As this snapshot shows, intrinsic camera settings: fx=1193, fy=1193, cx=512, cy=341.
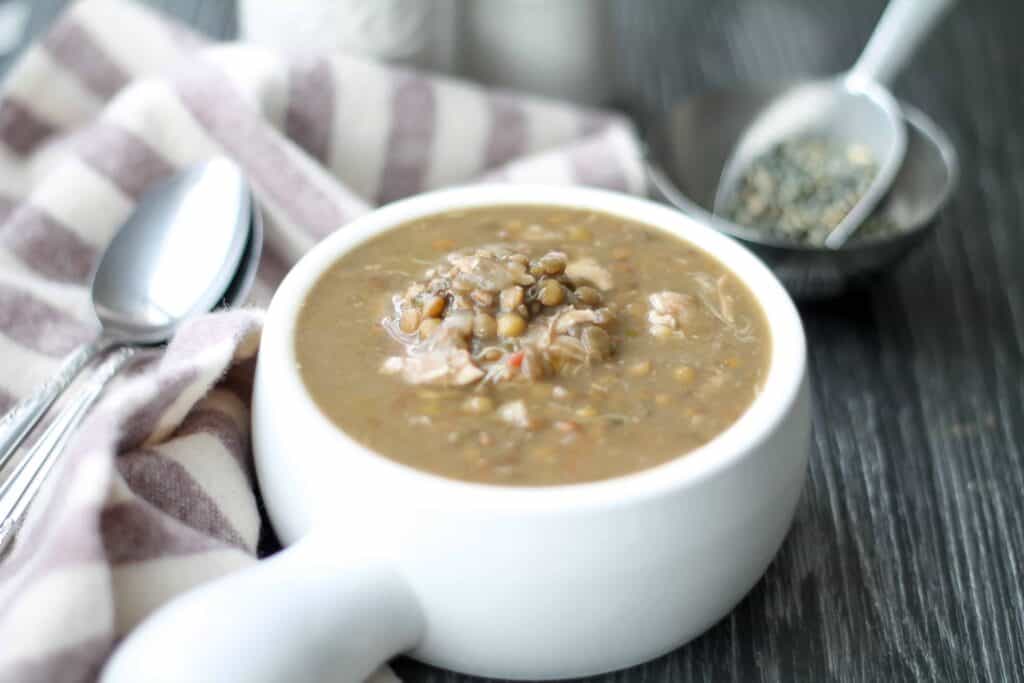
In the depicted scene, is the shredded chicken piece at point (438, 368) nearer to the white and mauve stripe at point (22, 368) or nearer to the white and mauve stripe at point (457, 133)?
the white and mauve stripe at point (22, 368)

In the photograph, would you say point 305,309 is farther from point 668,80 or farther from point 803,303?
point 668,80

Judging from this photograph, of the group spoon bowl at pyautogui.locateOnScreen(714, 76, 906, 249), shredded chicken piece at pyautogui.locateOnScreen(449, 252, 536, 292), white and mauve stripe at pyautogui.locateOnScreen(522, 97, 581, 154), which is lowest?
spoon bowl at pyautogui.locateOnScreen(714, 76, 906, 249)

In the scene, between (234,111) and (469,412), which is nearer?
(469,412)

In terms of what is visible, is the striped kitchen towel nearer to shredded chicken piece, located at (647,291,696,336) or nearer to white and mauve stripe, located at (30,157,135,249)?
white and mauve stripe, located at (30,157,135,249)

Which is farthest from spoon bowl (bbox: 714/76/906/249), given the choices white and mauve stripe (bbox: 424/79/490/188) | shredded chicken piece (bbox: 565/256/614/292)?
shredded chicken piece (bbox: 565/256/614/292)

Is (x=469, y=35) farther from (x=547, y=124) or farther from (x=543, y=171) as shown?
(x=543, y=171)

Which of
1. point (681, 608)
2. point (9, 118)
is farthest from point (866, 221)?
point (9, 118)
